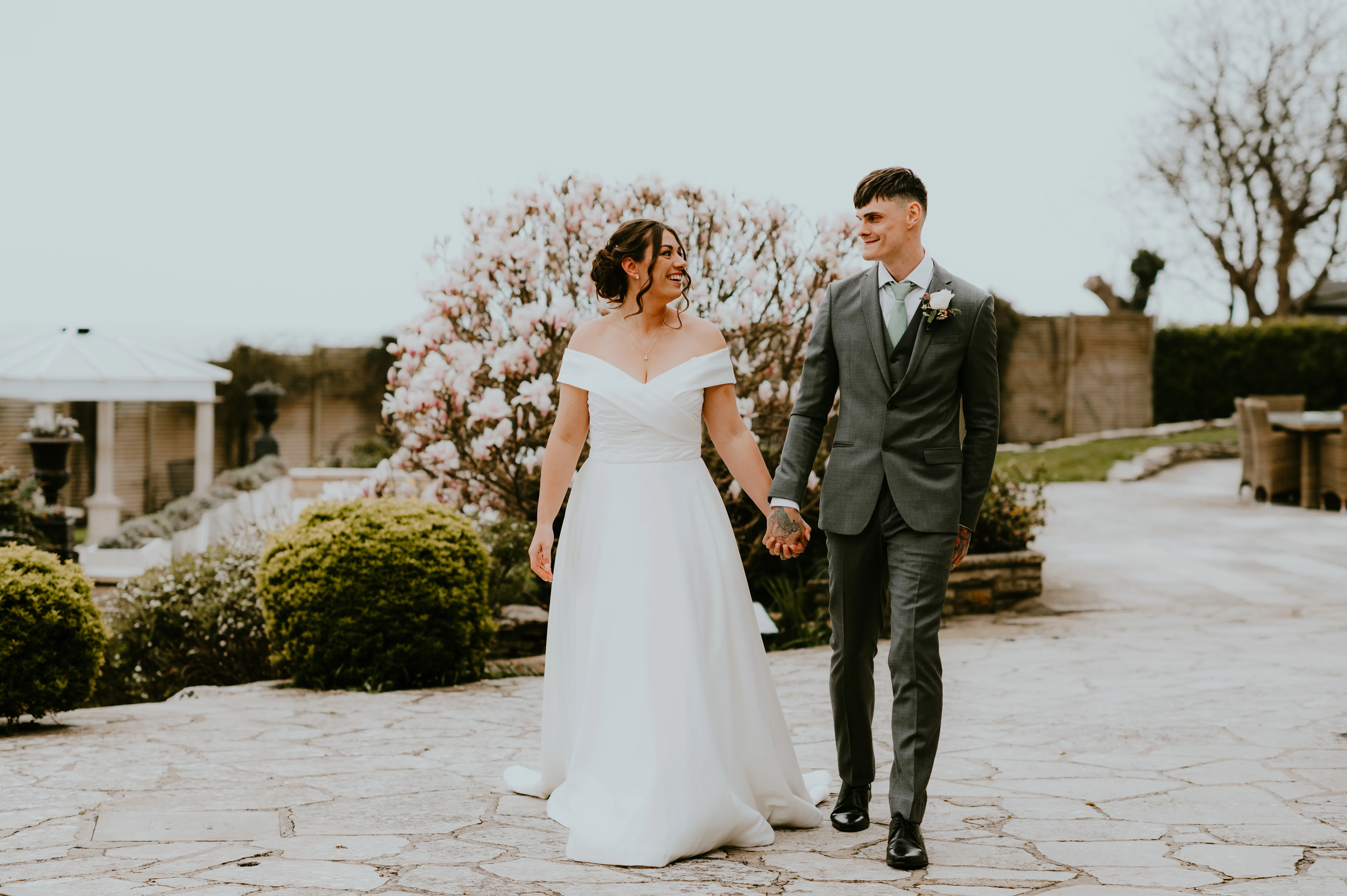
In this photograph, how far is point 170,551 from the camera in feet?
39.0

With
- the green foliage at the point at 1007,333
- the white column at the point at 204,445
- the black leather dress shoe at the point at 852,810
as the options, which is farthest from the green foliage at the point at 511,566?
the green foliage at the point at 1007,333

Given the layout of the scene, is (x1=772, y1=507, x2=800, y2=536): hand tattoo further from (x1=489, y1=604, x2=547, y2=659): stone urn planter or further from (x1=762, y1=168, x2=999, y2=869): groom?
(x1=489, y1=604, x2=547, y2=659): stone urn planter

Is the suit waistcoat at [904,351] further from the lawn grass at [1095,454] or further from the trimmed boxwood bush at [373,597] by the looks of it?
the lawn grass at [1095,454]

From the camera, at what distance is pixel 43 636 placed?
202 inches

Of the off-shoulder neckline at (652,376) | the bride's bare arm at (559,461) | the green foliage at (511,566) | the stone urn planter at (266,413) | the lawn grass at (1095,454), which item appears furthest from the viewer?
the stone urn planter at (266,413)

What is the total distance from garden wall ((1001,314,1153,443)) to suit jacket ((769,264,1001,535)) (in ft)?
64.4

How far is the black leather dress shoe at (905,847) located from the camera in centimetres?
315

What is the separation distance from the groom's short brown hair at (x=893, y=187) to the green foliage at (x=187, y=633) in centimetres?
480

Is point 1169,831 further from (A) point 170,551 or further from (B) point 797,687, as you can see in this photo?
(A) point 170,551

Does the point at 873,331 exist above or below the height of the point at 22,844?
above

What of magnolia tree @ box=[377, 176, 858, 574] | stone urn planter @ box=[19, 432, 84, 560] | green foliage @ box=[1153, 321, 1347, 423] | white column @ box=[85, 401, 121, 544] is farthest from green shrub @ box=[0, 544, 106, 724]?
green foliage @ box=[1153, 321, 1347, 423]

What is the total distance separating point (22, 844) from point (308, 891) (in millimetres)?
1085

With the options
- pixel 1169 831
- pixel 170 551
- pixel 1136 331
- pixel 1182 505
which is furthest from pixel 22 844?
pixel 1136 331

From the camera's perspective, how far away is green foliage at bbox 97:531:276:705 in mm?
7148
